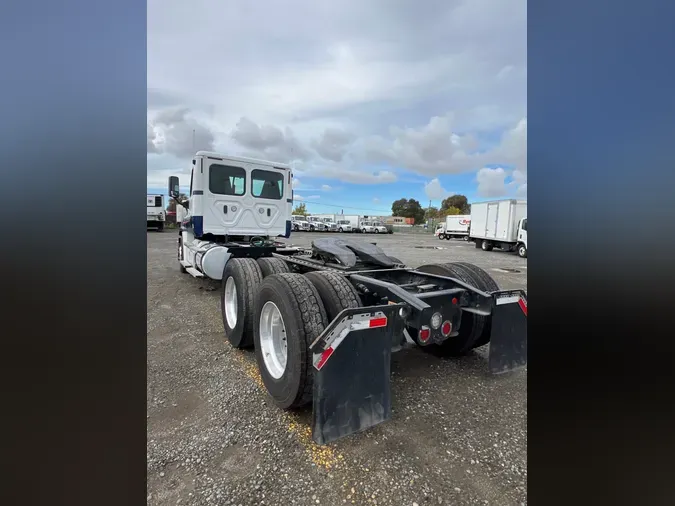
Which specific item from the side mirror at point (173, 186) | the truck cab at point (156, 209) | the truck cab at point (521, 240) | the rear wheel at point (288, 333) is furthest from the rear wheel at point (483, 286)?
the truck cab at point (156, 209)

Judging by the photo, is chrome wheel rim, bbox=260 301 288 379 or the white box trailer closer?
chrome wheel rim, bbox=260 301 288 379

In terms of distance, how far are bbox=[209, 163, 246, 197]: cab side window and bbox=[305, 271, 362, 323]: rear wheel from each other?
4.49 meters

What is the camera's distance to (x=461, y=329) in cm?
378

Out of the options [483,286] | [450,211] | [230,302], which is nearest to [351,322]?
[483,286]

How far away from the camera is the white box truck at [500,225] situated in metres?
19.1

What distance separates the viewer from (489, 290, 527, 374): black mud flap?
3.29 meters

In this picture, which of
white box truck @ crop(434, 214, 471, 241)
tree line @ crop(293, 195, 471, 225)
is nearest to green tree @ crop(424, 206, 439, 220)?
tree line @ crop(293, 195, 471, 225)

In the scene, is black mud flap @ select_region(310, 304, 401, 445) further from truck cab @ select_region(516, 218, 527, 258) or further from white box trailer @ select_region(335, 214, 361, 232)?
white box trailer @ select_region(335, 214, 361, 232)

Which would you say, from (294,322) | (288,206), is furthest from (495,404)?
(288,206)

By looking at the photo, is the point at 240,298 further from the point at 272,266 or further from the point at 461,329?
the point at 461,329
